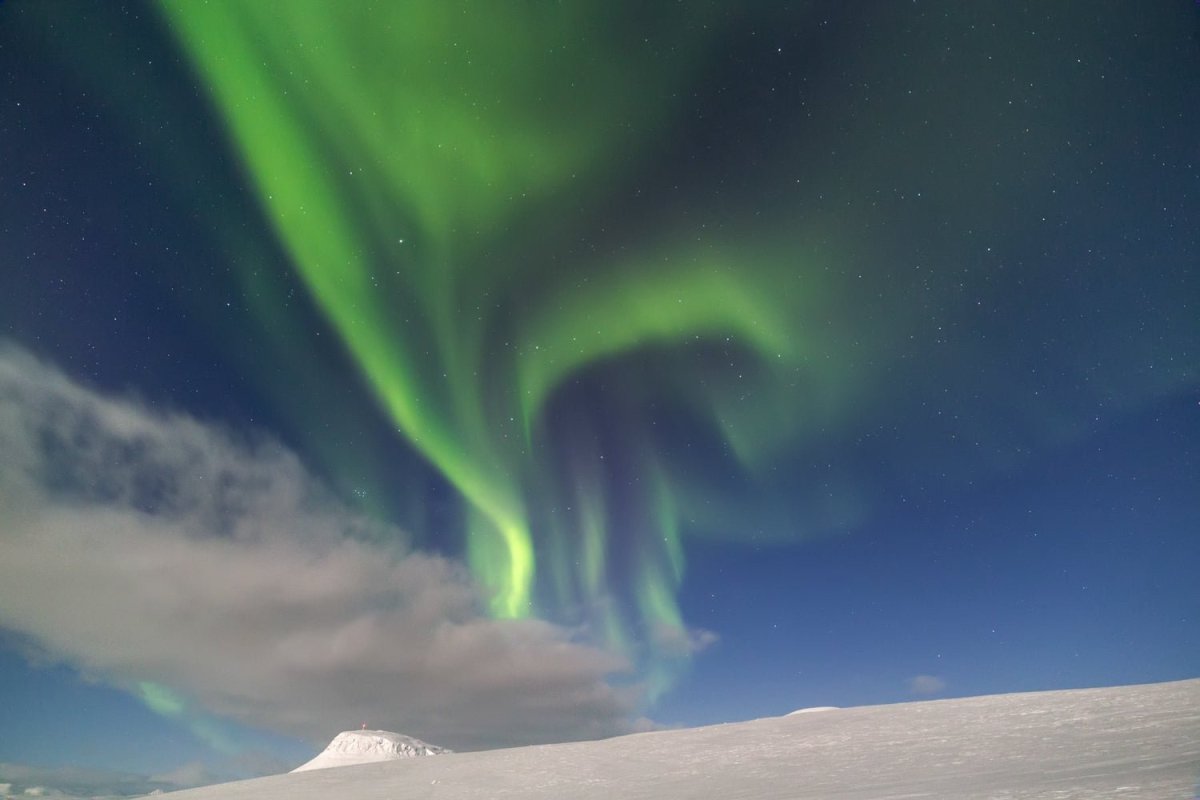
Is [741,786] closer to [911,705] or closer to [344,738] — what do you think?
[911,705]

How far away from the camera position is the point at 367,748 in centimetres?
12988

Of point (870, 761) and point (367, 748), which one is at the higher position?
point (870, 761)

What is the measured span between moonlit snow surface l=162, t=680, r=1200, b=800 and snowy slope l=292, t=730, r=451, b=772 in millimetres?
119935

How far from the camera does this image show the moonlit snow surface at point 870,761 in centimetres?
1104

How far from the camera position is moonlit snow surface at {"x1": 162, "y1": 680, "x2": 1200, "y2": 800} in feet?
Result: 36.2

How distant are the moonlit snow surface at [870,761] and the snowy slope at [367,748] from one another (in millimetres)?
119935

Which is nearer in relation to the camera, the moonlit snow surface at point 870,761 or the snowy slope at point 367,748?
the moonlit snow surface at point 870,761

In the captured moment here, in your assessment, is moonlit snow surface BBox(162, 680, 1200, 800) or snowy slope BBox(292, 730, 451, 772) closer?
moonlit snow surface BBox(162, 680, 1200, 800)

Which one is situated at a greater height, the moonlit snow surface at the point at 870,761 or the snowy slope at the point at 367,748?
the moonlit snow surface at the point at 870,761

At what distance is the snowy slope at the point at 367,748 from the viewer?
127 metres

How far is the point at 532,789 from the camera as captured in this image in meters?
17.6

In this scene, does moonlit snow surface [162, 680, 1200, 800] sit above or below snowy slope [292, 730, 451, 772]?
above

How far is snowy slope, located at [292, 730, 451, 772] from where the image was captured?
417ft

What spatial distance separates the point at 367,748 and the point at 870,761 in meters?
142
